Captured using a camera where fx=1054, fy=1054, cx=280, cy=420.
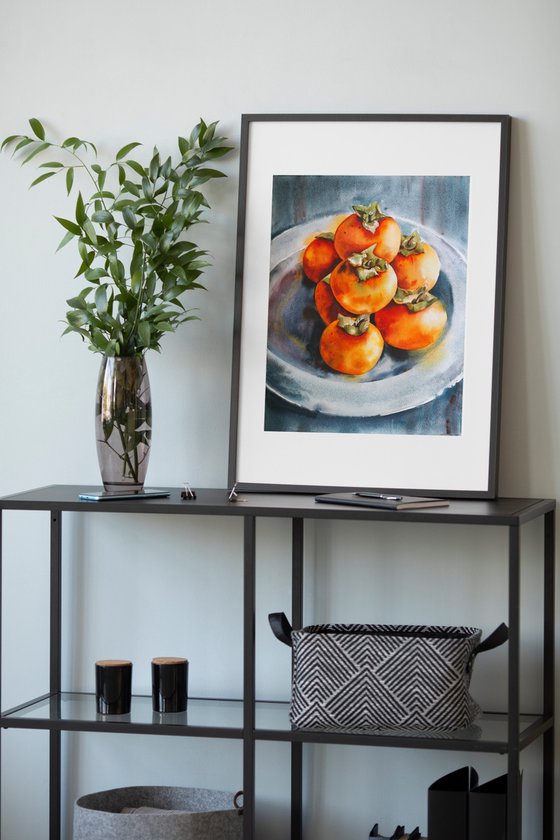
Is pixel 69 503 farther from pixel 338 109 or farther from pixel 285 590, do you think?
pixel 338 109

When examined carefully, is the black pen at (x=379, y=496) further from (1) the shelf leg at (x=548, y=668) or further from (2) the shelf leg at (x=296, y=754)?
(1) the shelf leg at (x=548, y=668)

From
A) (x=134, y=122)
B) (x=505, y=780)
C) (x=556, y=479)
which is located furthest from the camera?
(x=134, y=122)

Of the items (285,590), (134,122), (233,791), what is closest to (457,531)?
(285,590)

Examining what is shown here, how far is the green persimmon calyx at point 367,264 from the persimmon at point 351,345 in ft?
0.31

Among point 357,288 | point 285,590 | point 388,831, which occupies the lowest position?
point 388,831

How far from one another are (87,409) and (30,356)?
0.62ft

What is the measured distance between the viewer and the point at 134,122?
248 cm

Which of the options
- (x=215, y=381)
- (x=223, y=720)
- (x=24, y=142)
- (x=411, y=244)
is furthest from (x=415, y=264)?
(x=223, y=720)

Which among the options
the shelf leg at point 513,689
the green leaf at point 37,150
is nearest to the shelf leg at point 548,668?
the shelf leg at point 513,689

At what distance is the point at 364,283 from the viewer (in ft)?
7.72

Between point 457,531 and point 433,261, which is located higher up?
point 433,261

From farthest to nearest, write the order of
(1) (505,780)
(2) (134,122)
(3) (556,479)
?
(2) (134,122)
(3) (556,479)
(1) (505,780)

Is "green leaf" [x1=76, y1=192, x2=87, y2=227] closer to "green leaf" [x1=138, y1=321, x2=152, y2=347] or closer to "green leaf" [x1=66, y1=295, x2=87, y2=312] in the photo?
"green leaf" [x1=66, y1=295, x2=87, y2=312]

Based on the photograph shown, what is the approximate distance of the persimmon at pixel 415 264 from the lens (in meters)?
2.32
